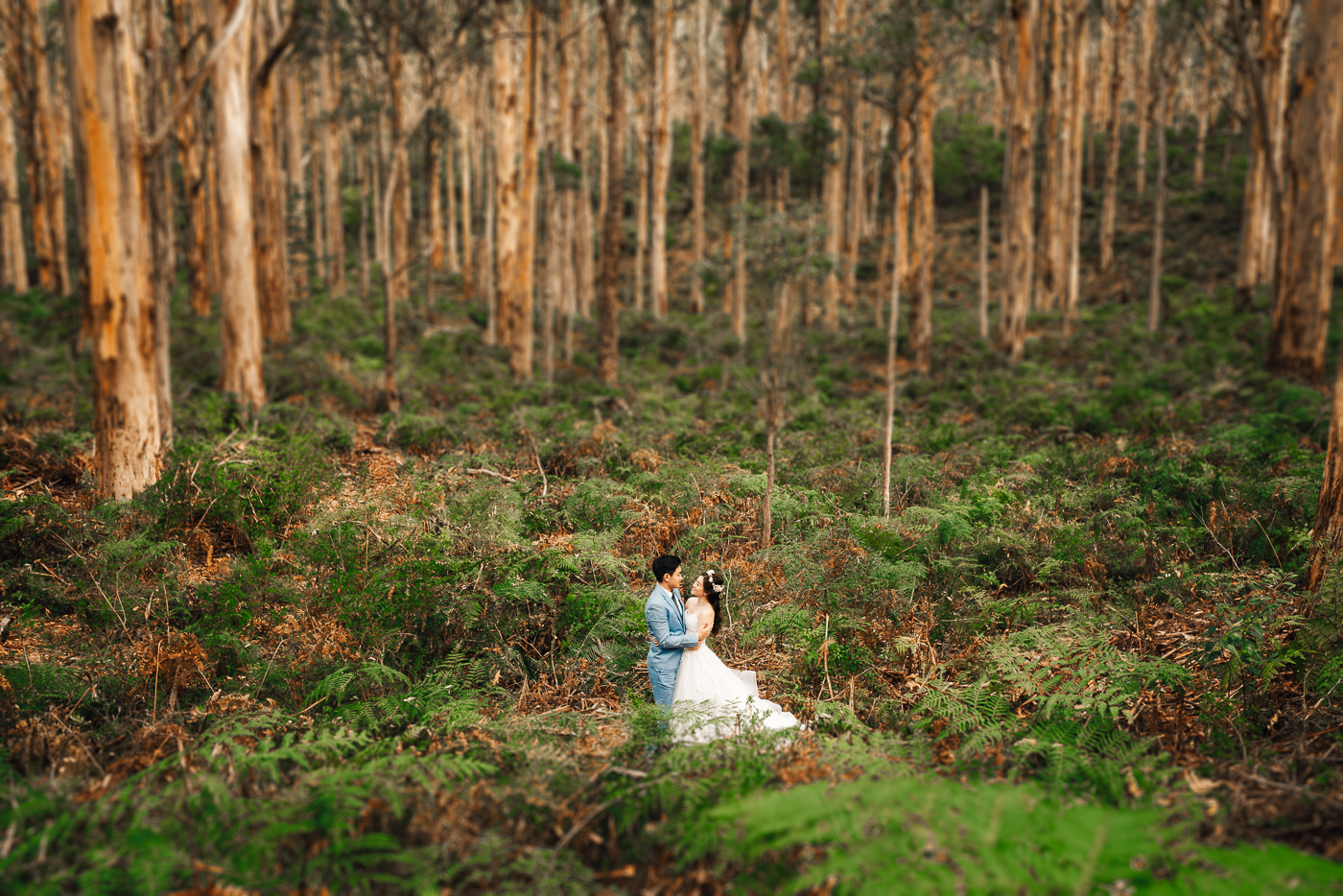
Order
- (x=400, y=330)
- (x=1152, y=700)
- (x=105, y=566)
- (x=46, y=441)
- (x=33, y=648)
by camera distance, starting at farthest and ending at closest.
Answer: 1. (x=400, y=330)
2. (x=46, y=441)
3. (x=105, y=566)
4. (x=33, y=648)
5. (x=1152, y=700)

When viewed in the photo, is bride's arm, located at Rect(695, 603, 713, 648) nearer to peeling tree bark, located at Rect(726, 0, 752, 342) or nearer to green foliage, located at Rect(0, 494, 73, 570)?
green foliage, located at Rect(0, 494, 73, 570)

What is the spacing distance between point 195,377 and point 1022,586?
36.7 ft

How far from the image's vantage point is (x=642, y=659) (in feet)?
14.8

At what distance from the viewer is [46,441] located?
21.7ft

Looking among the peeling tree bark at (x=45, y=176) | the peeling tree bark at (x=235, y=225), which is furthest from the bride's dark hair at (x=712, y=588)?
the peeling tree bark at (x=45, y=176)

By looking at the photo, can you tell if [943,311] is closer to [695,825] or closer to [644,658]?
[644,658]

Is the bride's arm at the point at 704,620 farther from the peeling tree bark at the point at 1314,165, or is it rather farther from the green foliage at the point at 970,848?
the peeling tree bark at the point at 1314,165

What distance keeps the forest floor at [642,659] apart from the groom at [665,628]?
0.21m

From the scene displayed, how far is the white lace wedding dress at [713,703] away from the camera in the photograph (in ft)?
11.1

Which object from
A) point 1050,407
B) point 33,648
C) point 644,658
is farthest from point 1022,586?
point 33,648

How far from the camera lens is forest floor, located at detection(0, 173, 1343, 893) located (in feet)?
7.73

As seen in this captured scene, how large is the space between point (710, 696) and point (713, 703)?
85 mm

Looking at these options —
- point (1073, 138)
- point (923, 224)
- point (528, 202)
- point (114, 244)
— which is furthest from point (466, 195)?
point (114, 244)

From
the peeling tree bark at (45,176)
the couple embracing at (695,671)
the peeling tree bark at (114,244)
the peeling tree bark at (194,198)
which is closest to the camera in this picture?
the couple embracing at (695,671)
